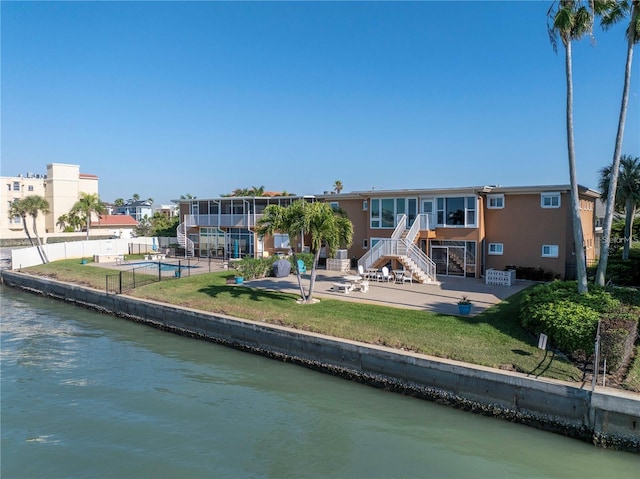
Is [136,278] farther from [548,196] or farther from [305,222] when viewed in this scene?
[548,196]

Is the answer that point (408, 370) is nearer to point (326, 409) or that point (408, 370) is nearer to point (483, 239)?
point (326, 409)

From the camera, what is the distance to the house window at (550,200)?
23766 millimetres

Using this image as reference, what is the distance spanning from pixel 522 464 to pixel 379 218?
2003 cm

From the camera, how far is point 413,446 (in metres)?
10.5

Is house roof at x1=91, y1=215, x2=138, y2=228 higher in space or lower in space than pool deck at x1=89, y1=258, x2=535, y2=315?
higher

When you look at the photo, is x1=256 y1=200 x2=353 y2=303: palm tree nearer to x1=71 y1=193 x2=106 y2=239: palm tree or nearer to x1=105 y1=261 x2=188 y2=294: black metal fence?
x1=105 y1=261 x2=188 y2=294: black metal fence

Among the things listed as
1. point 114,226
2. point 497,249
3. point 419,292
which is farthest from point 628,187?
point 114,226

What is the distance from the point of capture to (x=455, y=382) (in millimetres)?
12695

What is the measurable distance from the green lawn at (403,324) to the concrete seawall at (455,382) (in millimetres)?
630

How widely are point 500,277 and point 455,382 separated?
12178 mm

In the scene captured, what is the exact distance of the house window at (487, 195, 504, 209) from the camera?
2551cm

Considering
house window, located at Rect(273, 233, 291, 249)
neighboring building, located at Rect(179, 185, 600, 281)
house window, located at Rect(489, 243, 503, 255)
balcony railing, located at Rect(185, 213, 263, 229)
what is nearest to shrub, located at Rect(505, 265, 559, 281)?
neighboring building, located at Rect(179, 185, 600, 281)

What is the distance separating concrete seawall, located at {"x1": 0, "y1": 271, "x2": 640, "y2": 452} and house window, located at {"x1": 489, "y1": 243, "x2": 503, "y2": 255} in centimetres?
1413

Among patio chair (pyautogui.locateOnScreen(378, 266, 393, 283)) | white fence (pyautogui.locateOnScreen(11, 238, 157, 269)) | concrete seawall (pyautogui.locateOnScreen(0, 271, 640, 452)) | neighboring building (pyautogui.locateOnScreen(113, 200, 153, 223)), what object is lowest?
concrete seawall (pyautogui.locateOnScreen(0, 271, 640, 452))
